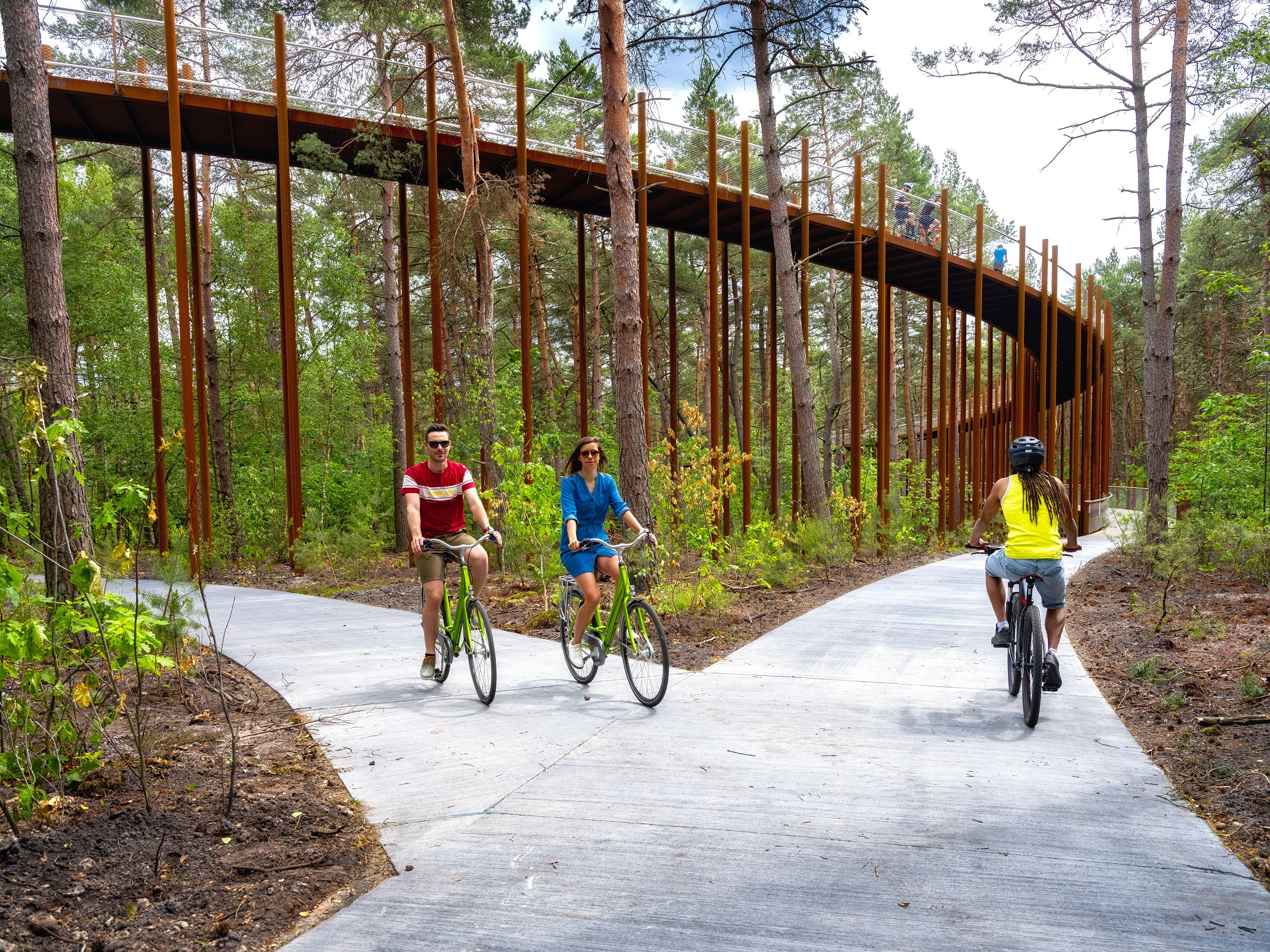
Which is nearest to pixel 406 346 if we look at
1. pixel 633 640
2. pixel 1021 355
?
pixel 633 640

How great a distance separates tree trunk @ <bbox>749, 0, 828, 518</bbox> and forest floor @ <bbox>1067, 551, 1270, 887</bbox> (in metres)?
5.63

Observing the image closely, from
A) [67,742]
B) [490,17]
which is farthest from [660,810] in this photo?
[490,17]

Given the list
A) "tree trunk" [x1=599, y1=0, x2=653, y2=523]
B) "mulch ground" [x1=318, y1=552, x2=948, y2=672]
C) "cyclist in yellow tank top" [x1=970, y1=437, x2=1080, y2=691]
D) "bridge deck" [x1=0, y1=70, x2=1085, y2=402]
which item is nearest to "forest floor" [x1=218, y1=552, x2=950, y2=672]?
"mulch ground" [x1=318, y1=552, x2=948, y2=672]

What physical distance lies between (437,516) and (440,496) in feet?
0.47

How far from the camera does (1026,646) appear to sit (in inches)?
203

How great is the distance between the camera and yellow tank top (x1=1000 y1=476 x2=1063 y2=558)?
17.7ft

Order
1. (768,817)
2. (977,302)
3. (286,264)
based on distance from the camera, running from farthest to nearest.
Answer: (977,302)
(286,264)
(768,817)

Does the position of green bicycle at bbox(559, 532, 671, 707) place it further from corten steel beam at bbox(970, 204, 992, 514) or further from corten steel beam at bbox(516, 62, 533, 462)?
corten steel beam at bbox(970, 204, 992, 514)

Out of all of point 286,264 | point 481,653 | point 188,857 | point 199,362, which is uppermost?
point 286,264

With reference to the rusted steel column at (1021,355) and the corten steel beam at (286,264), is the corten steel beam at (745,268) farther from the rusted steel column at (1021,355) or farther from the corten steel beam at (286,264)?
the rusted steel column at (1021,355)

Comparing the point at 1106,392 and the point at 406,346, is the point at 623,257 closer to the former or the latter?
the point at 406,346

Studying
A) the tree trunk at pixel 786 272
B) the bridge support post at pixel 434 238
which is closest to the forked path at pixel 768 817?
the bridge support post at pixel 434 238

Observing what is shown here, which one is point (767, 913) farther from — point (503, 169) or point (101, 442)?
point (101, 442)

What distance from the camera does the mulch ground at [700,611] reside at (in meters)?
7.78
